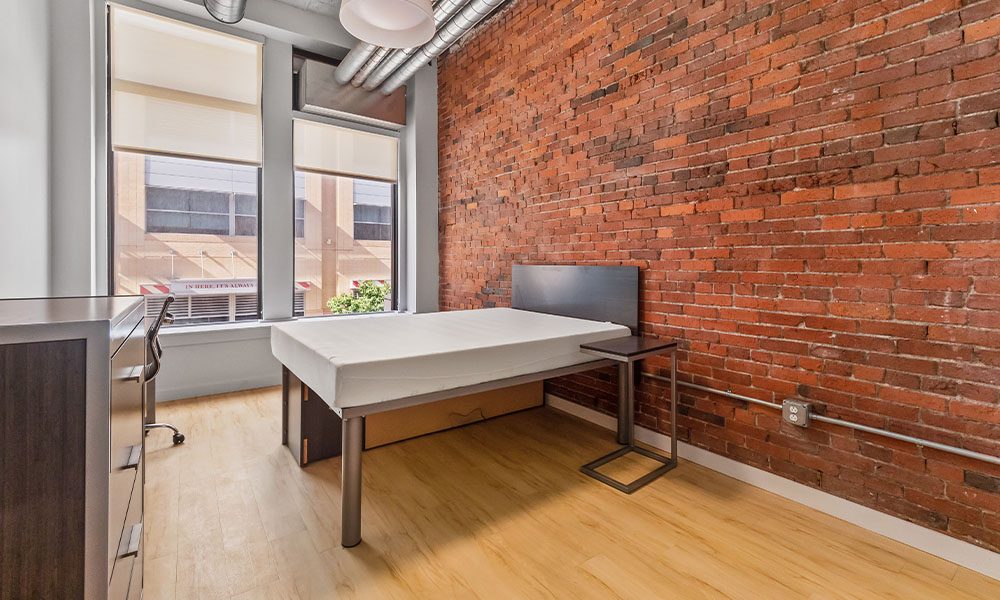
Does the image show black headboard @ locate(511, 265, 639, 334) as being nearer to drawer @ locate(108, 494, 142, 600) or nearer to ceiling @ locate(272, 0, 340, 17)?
drawer @ locate(108, 494, 142, 600)

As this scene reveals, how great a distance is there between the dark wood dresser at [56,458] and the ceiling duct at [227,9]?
372 cm

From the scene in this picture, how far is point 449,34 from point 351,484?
11.6 feet

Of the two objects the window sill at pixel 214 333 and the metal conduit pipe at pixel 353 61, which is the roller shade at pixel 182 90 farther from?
the window sill at pixel 214 333

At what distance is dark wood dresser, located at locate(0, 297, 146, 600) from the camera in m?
0.93

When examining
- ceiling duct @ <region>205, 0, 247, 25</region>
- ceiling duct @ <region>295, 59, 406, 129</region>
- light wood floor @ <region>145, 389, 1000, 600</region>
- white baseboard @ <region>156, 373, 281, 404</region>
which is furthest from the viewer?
ceiling duct @ <region>295, 59, 406, 129</region>

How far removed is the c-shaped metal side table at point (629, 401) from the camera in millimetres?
2496

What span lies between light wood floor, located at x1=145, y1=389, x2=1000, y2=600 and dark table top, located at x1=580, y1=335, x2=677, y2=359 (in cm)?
76

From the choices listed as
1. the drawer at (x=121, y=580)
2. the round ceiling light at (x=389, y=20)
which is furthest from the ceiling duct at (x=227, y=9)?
the drawer at (x=121, y=580)

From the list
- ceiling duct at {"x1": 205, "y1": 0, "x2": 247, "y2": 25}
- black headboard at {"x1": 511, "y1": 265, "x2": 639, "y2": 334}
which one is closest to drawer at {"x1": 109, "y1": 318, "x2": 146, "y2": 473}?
black headboard at {"x1": 511, "y1": 265, "x2": 639, "y2": 334}

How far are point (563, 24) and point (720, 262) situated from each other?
239 centimetres

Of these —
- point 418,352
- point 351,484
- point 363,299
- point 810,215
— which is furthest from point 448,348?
point 363,299

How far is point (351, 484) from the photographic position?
1956 millimetres

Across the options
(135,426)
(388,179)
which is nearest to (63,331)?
(135,426)

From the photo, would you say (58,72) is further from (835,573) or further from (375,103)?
(835,573)
